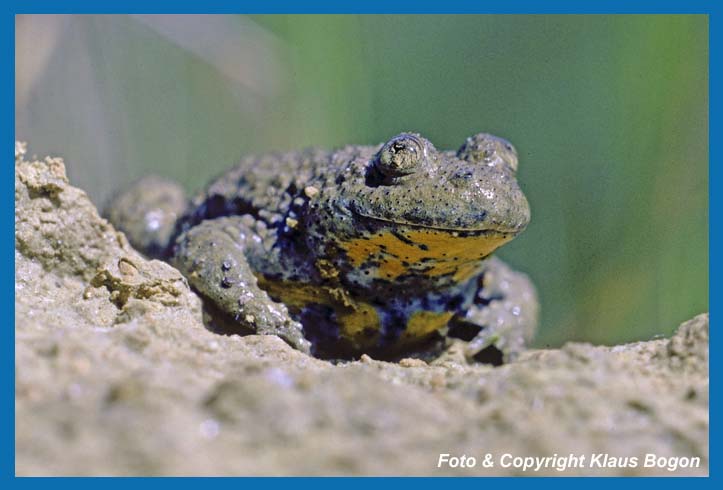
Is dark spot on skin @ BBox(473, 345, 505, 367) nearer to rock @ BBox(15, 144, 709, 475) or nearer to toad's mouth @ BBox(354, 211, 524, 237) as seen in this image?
toad's mouth @ BBox(354, 211, 524, 237)

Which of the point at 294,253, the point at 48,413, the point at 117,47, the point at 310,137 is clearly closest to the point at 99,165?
the point at 117,47

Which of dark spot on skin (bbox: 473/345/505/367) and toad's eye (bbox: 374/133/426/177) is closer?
toad's eye (bbox: 374/133/426/177)

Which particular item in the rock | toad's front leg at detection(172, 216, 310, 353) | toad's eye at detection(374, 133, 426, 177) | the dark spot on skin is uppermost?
toad's eye at detection(374, 133, 426, 177)

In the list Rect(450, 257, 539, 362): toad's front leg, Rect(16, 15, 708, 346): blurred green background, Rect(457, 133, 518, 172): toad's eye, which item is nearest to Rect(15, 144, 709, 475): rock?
Rect(457, 133, 518, 172): toad's eye

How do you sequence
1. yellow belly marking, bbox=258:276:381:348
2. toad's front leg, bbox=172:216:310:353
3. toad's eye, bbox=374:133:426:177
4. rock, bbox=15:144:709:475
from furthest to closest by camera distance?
yellow belly marking, bbox=258:276:381:348
toad's front leg, bbox=172:216:310:353
toad's eye, bbox=374:133:426:177
rock, bbox=15:144:709:475

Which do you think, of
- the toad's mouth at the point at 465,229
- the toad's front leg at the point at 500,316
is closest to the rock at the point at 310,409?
the toad's mouth at the point at 465,229

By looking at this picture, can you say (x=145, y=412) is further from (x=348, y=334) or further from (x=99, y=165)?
(x=99, y=165)
